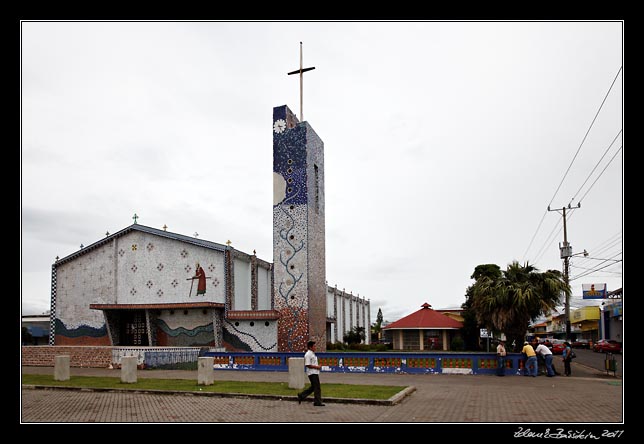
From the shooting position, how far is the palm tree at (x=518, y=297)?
2772cm

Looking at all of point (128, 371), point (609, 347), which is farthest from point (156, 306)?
point (609, 347)

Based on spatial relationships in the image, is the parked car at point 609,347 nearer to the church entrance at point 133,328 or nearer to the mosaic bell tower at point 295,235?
the mosaic bell tower at point 295,235

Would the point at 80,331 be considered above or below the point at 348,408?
below

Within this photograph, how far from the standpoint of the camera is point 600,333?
7031 cm

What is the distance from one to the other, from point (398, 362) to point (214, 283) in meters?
14.4

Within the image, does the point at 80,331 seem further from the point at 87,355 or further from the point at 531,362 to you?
the point at 531,362

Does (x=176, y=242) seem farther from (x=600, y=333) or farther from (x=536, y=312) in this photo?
(x=600, y=333)

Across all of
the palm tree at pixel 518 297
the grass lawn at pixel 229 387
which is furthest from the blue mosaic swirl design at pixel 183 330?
the palm tree at pixel 518 297

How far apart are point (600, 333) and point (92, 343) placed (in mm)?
57612

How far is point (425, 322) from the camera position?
159 ft

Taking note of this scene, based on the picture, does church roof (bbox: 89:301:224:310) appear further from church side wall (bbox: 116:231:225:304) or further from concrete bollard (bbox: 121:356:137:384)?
concrete bollard (bbox: 121:356:137:384)

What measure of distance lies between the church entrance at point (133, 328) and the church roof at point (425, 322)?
2056cm

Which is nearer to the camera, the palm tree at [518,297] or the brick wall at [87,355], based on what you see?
the palm tree at [518,297]

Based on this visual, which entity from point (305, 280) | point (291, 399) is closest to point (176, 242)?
point (305, 280)
